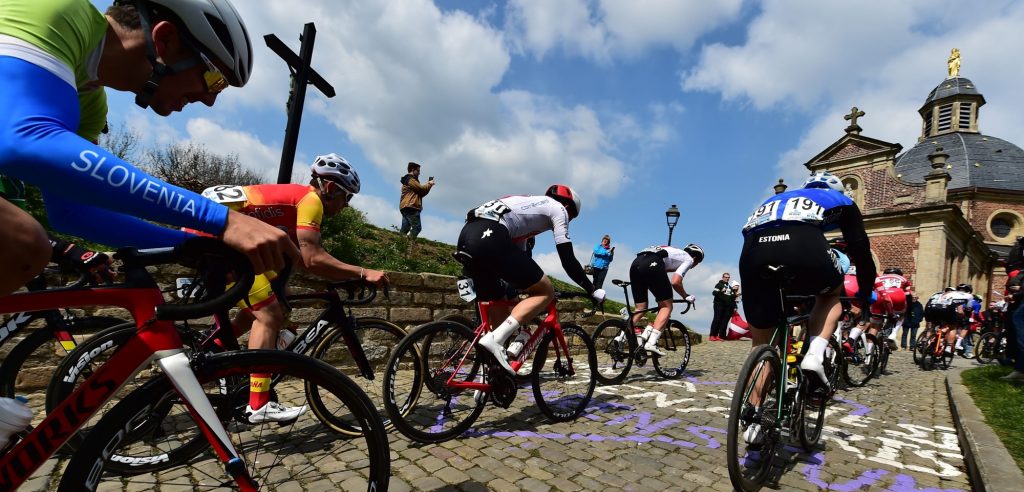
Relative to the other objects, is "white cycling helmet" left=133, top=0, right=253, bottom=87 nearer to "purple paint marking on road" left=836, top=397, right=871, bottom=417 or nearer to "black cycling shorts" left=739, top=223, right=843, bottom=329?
"black cycling shorts" left=739, top=223, right=843, bottom=329

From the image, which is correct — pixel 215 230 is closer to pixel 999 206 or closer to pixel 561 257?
pixel 561 257

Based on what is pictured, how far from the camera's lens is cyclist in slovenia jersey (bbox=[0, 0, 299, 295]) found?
1111 mm

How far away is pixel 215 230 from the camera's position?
1.30 metres

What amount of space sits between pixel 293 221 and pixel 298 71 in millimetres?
4161

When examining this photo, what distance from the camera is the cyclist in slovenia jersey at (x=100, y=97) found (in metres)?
1.11

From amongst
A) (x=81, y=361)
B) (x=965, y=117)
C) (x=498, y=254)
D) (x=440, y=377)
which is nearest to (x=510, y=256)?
(x=498, y=254)

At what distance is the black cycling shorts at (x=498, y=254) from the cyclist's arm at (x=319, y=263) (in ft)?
2.61

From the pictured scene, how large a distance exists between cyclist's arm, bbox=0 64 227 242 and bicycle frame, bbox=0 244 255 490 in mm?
399

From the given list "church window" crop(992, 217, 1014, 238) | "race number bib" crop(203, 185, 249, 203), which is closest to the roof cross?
"church window" crop(992, 217, 1014, 238)

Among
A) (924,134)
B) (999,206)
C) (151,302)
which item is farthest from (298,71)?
(924,134)

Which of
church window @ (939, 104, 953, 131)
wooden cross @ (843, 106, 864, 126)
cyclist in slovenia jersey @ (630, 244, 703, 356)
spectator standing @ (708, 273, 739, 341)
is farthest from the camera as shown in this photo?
church window @ (939, 104, 953, 131)

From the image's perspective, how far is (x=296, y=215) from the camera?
3.55m

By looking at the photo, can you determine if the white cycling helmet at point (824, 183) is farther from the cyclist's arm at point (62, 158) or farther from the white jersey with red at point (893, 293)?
the white jersey with red at point (893, 293)

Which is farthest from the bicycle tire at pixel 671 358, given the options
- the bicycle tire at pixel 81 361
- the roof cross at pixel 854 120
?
the roof cross at pixel 854 120
